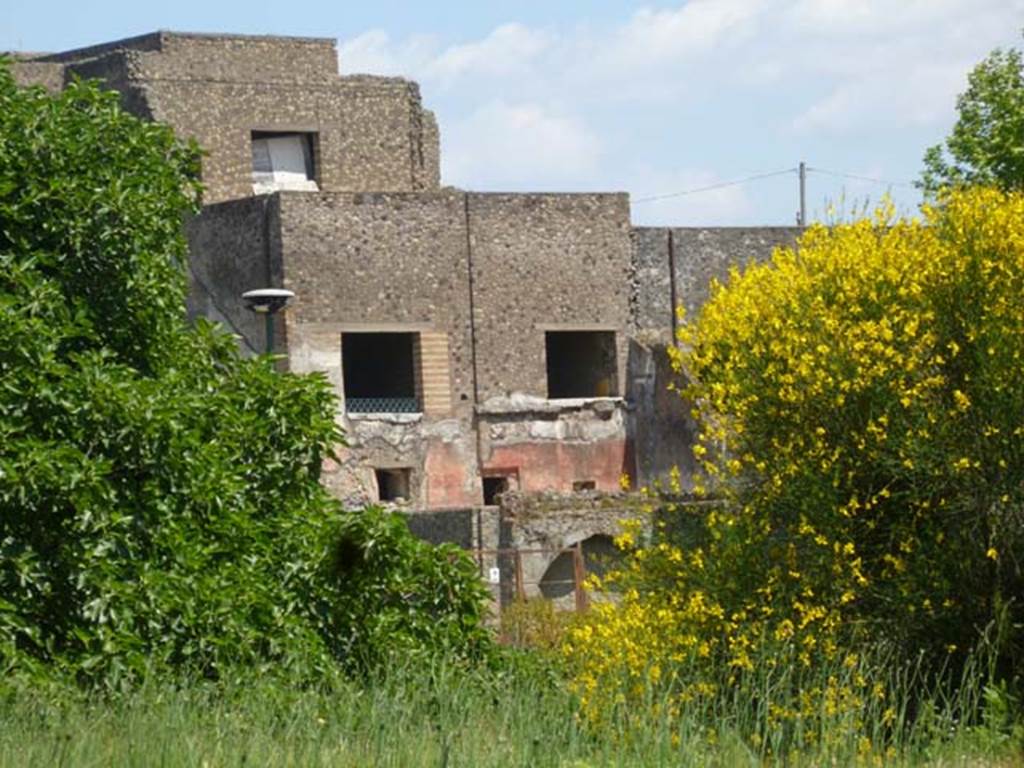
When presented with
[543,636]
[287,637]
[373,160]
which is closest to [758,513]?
[287,637]

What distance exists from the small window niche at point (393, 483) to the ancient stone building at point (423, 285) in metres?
0.02

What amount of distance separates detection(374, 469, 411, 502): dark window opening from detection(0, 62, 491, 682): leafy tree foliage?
18661mm

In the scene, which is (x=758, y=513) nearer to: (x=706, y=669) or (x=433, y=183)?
(x=706, y=669)

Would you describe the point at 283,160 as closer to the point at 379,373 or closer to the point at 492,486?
the point at 379,373

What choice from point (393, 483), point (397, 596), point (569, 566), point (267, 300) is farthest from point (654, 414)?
point (397, 596)

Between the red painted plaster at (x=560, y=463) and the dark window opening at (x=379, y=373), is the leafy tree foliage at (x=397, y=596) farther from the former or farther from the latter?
the red painted plaster at (x=560, y=463)

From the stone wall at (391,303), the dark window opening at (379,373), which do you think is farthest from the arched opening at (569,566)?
the dark window opening at (379,373)

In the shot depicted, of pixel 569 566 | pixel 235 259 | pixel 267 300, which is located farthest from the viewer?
pixel 235 259

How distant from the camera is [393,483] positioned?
3369 centimetres

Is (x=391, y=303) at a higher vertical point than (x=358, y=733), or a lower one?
higher

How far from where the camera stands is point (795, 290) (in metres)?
15.1

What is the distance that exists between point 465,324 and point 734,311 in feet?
63.3

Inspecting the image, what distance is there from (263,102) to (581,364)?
6.41 metres

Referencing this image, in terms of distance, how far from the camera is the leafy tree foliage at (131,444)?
41.6ft
